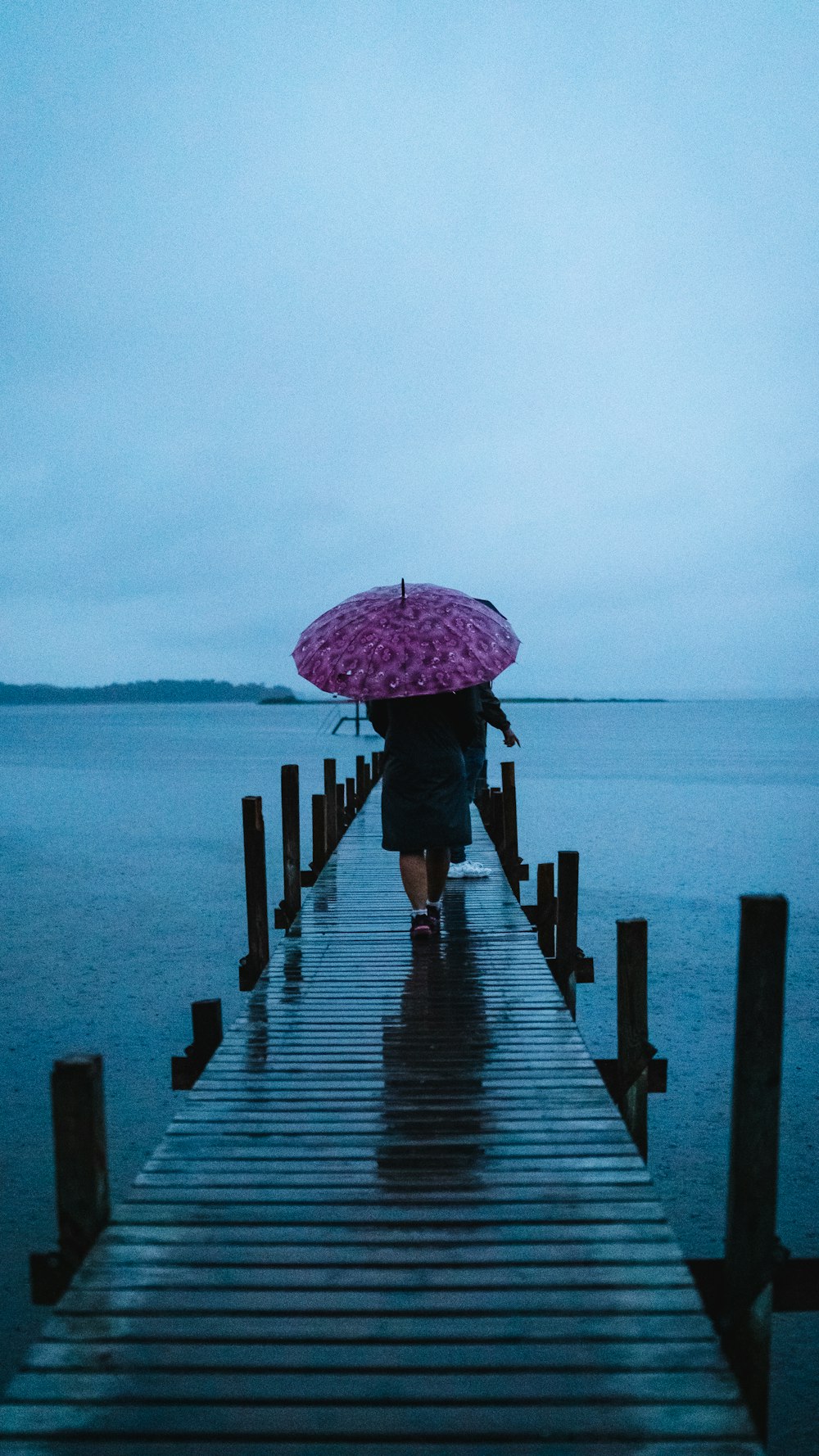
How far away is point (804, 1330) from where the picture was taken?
607 centimetres

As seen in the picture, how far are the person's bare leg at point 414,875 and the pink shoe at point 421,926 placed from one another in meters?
0.20

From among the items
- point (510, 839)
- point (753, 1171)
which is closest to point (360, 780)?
point (510, 839)

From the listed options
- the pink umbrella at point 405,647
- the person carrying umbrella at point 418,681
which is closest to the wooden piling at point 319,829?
the person carrying umbrella at point 418,681

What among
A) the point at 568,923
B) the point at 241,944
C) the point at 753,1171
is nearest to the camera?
the point at 753,1171

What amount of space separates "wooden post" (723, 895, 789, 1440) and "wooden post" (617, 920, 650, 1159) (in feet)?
9.30

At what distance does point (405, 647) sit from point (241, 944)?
1186 centimetres

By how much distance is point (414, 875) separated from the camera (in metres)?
6.07

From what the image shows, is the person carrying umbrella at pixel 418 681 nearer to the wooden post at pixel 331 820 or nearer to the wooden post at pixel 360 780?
the wooden post at pixel 331 820

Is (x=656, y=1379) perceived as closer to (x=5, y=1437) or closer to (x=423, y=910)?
(x=5, y=1437)

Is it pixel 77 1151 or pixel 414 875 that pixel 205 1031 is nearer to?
pixel 414 875

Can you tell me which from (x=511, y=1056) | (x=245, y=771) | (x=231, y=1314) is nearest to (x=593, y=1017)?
(x=511, y=1056)

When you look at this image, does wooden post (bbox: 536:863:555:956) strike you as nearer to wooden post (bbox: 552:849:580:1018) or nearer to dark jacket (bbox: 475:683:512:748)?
wooden post (bbox: 552:849:580:1018)

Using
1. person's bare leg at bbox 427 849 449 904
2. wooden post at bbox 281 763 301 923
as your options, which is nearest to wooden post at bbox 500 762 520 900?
wooden post at bbox 281 763 301 923

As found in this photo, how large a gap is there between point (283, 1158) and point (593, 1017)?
29.8 feet
